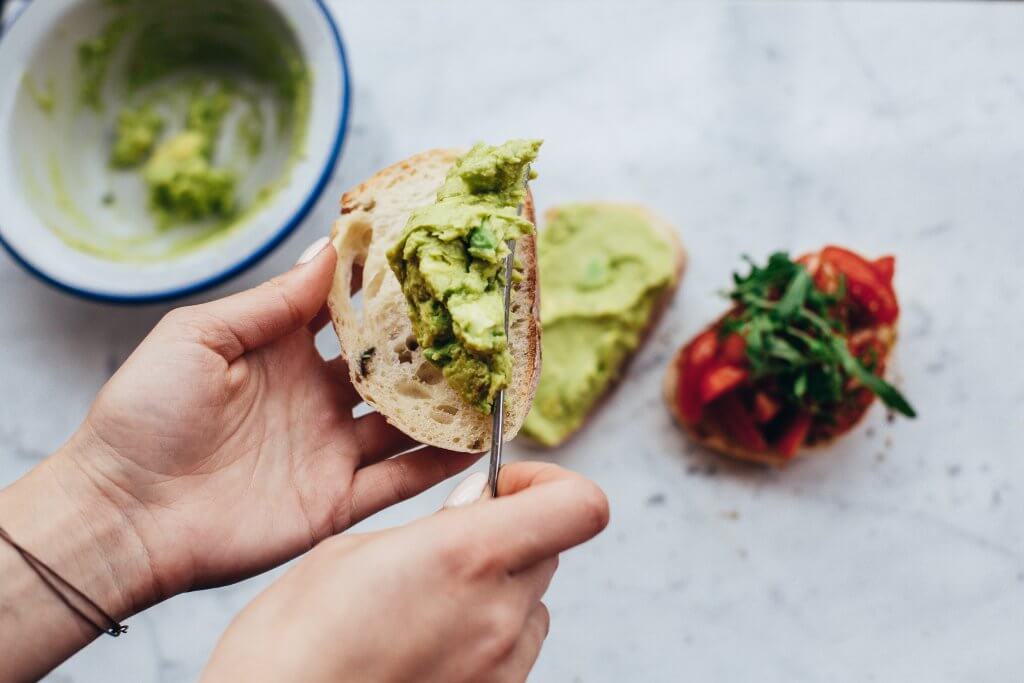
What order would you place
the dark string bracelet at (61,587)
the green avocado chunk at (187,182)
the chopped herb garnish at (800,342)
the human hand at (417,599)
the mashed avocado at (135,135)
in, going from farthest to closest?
the mashed avocado at (135,135)
the green avocado chunk at (187,182)
the chopped herb garnish at (800,342)
the dark string bracelet at (61,587)
the human hand at (417,599)

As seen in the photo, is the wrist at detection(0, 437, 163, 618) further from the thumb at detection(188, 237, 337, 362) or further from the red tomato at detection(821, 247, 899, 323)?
the red tomato at detection(821, 247, 899, 323)

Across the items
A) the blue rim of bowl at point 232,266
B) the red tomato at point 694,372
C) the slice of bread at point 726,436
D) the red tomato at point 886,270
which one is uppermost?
the blue rim of bowl at point 232,266

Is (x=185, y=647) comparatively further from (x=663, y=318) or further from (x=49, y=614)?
(x=663, y=318)

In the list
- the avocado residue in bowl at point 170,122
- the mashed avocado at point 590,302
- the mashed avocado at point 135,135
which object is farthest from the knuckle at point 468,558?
the mashed avocado at point 135,135

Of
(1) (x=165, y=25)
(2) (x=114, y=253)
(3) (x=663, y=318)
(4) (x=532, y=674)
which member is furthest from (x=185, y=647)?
(1) (x=165, y=25)

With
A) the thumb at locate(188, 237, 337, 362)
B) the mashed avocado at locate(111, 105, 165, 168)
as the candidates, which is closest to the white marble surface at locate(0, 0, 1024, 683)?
the mashed avocado at locate(111, 105, 165, 168)

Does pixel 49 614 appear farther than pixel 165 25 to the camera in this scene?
No

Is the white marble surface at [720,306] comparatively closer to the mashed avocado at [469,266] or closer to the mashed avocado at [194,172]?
the mashed avocado at [194,172]
